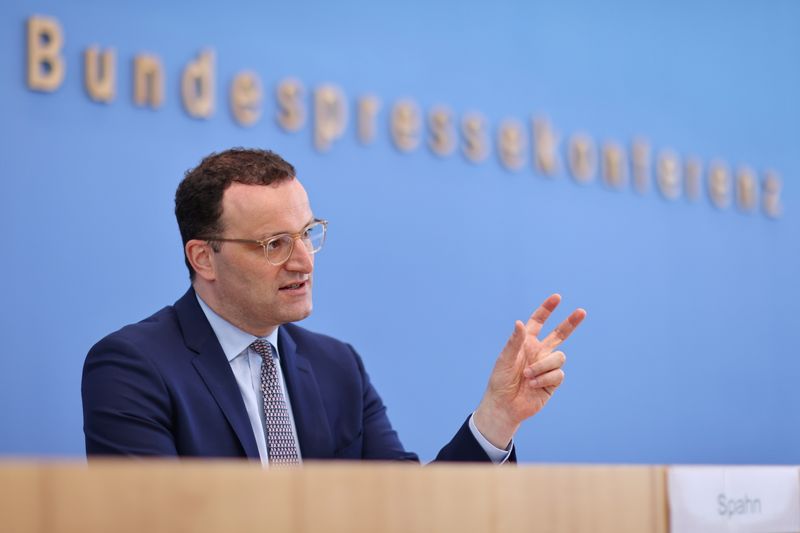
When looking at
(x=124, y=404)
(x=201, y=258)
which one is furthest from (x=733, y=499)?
(x=201, y=258)

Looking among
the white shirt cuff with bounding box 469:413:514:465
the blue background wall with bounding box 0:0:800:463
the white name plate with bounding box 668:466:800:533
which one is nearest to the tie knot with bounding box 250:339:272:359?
the white shirt cuff with bounding box 469:413:514:465

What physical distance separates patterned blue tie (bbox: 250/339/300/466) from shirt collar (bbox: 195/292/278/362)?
2cm

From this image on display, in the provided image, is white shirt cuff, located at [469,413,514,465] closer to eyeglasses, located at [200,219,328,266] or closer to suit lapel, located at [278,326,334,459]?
suit lapel, located at [278,326,334,459]

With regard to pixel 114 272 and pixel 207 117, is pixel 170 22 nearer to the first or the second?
pixel 207 117

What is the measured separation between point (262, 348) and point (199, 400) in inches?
8.3

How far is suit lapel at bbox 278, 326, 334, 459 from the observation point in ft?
6.49

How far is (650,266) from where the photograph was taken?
3762mm

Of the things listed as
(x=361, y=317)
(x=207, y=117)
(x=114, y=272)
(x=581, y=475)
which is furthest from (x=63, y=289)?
(x=581, y=475)

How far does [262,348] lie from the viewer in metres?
2.03

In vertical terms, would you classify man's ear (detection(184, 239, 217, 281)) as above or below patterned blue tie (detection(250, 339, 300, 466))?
above

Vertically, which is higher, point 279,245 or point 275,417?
point 279,245

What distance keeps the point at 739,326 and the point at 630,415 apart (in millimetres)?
684

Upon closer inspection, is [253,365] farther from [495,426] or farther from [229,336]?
[495,426]

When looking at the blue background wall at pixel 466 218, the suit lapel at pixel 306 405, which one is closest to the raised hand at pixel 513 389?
the suit lapel at pixel 306 405
